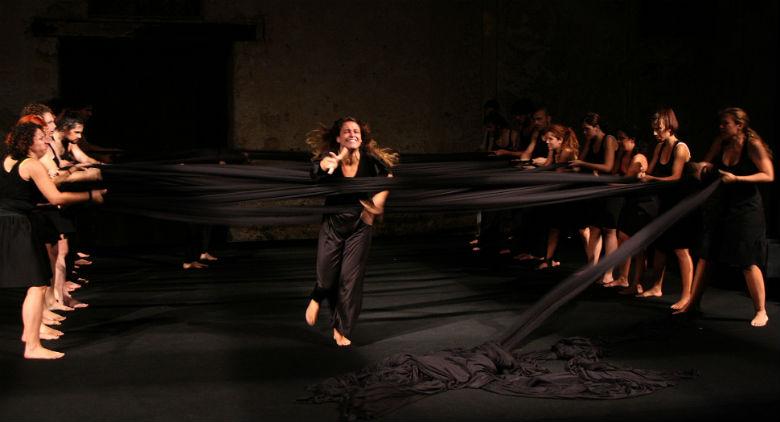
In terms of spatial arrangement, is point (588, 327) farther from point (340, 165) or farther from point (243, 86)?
point (243, 86)

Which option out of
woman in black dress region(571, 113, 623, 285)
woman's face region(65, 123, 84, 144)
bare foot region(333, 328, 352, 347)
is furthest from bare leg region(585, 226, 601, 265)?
woman's face region(65, 123, 84, 144)

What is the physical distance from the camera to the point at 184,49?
9.66m

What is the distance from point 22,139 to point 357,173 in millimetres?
1800

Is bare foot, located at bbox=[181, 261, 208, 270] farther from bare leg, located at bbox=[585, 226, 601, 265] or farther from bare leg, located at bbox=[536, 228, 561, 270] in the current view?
bare leg, located at bbox=[585, 226, 601, 265]

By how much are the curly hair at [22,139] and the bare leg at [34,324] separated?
707 millimetres

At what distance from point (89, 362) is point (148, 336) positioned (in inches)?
24.4

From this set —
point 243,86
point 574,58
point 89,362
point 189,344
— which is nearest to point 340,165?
point 189,344

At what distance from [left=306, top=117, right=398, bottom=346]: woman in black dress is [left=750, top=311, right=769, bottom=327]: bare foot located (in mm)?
2447

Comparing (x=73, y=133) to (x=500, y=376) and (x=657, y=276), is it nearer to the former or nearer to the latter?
(x=500, y=376)

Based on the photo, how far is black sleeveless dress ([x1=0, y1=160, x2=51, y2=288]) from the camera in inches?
177

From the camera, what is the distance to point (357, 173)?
5.07 meters

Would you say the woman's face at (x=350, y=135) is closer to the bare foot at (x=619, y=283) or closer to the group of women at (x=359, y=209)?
the group of women at (x=359, y=209)

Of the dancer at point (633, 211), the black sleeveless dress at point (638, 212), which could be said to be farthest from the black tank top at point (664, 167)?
the black sleeveless dress at point (638, 212)

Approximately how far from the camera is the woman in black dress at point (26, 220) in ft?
14.8
